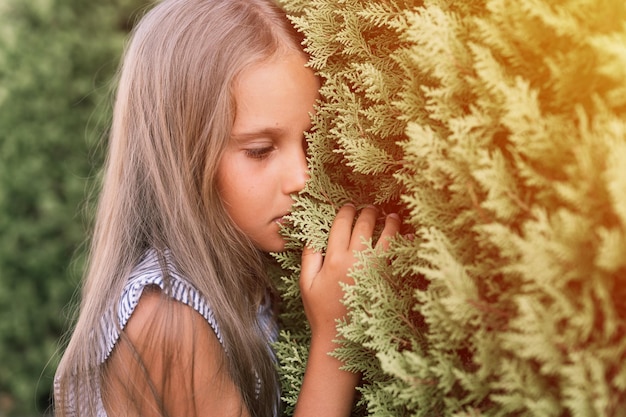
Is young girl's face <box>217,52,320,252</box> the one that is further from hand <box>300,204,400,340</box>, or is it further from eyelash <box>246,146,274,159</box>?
hand <box>300,204,400,340</box>

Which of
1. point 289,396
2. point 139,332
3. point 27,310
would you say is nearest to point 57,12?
point 27,310

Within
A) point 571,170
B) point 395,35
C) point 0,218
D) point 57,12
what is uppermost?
point 57,12

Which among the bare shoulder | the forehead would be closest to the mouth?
the forehead

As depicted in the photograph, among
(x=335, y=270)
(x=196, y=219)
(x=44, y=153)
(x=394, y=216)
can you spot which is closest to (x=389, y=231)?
(x=394, y=216)

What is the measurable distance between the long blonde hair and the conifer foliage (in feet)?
1.91

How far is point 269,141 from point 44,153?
2599 mm

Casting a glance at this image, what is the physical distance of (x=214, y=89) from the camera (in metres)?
2.00

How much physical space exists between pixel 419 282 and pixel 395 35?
0.64 m

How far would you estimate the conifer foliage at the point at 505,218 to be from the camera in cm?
102

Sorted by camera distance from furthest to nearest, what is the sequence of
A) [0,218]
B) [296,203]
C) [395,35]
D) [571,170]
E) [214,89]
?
[0,218]
[214,89]
[296,203]
[395,35]
[571,170]

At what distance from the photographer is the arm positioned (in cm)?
165

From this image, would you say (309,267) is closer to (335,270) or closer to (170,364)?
(335,270)

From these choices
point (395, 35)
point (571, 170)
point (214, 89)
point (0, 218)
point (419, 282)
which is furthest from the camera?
point (0, 218)

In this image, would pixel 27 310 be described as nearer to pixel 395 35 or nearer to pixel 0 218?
pixel 0 218
